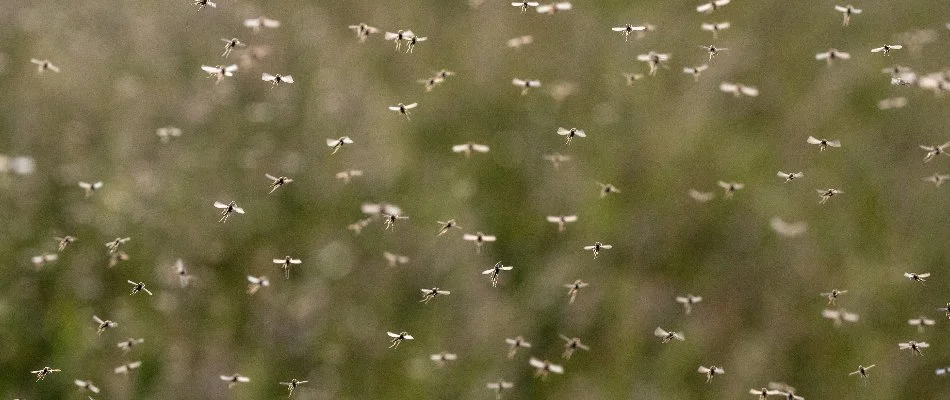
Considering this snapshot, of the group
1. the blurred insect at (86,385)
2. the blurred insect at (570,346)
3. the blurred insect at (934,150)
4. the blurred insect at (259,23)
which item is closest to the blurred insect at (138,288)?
the blurred insect at (86,385)

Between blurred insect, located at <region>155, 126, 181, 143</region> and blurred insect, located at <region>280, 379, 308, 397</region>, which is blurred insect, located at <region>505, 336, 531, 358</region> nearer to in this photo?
blurred insect, located at <region>280, 379, 308, 397</region>

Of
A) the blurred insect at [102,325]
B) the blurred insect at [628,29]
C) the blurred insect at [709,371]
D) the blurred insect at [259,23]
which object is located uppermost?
the blurred insect at [259,23]

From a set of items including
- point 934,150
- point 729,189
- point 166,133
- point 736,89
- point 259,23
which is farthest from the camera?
point 736,89

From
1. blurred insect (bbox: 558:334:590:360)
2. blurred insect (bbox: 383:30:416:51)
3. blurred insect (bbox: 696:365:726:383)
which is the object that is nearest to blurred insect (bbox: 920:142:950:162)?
blurred insect (bbox: 696:365:726:383)

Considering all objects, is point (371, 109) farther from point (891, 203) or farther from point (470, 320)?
point (891, 203)

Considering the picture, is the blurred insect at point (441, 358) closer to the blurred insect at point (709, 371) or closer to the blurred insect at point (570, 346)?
the blurred insect at point (570, 346)

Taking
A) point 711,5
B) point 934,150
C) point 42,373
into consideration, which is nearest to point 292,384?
point 42,373

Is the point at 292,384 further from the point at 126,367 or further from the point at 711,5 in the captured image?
the point at 711,5
